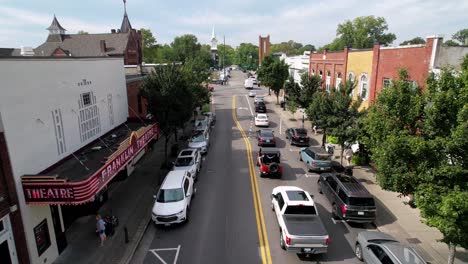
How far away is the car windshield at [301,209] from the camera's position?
44.6 ft

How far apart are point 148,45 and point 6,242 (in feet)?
306

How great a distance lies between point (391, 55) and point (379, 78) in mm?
2327

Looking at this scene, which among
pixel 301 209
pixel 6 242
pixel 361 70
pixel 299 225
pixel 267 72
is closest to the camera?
pixel 6 242

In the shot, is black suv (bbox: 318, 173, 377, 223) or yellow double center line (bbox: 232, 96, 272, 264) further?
black suv (bbox: 318, 173, 377, 223)

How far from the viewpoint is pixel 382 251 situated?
10.8 m

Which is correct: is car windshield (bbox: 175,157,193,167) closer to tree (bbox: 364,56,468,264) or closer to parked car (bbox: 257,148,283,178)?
parked car (bbox: 257,148,283,178)

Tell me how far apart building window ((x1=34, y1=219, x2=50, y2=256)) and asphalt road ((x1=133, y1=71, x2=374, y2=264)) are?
3.45m

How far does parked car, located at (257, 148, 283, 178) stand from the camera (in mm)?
20797

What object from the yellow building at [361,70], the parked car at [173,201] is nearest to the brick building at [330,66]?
the yellow building at [361,70]

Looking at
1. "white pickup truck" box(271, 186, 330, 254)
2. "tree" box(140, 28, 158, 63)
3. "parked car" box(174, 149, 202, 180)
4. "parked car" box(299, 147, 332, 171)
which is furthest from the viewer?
"tree" box(140, 28, 158, 63)

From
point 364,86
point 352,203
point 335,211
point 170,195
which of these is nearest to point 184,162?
point 170,195

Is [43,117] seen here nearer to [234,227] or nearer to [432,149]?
[234,227]

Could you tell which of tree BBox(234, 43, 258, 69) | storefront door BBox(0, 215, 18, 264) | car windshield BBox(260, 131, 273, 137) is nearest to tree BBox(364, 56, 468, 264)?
storefront door BBox(0, 215, 18, 264)

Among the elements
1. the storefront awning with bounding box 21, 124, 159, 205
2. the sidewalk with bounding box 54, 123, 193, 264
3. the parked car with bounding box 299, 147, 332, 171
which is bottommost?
the sidewalk with bounding box 54, 123, 193, 264
